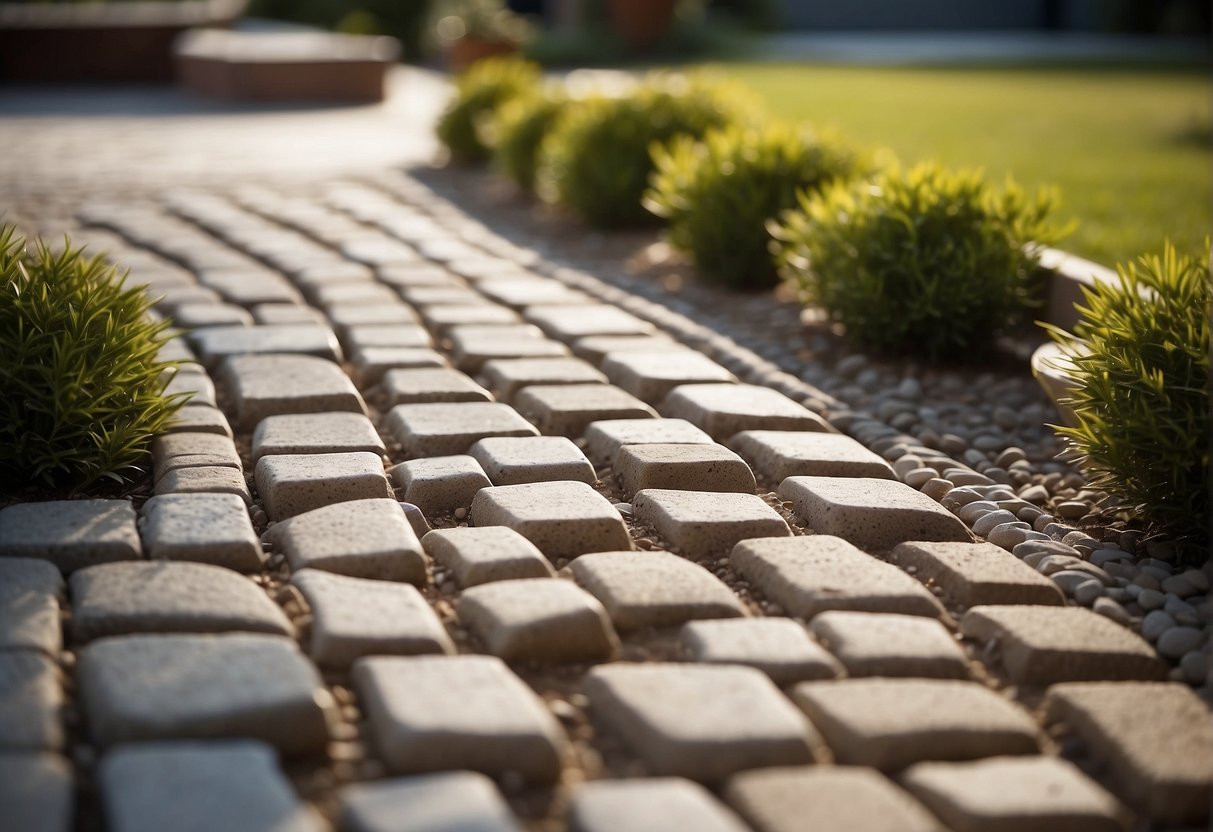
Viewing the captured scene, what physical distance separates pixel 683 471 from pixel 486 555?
70 centimetres

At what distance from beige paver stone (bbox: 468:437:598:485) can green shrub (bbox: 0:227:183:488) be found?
2.41 feet

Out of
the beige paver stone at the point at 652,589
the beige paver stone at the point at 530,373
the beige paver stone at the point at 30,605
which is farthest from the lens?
the beige paver stone at the point at 530,373

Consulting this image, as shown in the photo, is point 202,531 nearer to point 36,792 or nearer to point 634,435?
point 36,792

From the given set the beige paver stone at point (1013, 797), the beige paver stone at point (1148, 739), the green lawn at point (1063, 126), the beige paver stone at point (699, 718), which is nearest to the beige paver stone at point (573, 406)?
the beige paver stone at point (699, 718)

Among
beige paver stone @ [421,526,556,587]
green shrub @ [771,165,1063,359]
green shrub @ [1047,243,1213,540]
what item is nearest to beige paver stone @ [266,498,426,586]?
beige paver stone @ [421,526,556,587]

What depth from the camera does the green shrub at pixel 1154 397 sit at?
2.75 m

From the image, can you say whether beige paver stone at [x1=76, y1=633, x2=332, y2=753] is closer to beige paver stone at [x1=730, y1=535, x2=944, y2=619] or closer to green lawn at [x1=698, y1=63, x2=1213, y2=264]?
beige paver stone at [x1=730, y1=535, x2=944, y2=619]

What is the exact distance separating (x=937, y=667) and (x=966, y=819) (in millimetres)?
461

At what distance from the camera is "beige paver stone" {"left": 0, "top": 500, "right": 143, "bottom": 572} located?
8.02 ft

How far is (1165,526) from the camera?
9.36 ft

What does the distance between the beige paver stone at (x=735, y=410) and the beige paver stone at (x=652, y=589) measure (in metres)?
0.91

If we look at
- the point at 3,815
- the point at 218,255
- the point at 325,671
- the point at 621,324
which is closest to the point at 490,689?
the point at 325,671

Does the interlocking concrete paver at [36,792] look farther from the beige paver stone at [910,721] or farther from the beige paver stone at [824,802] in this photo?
the beige paver stone at [910,721]

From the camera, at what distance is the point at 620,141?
21.4 ft
